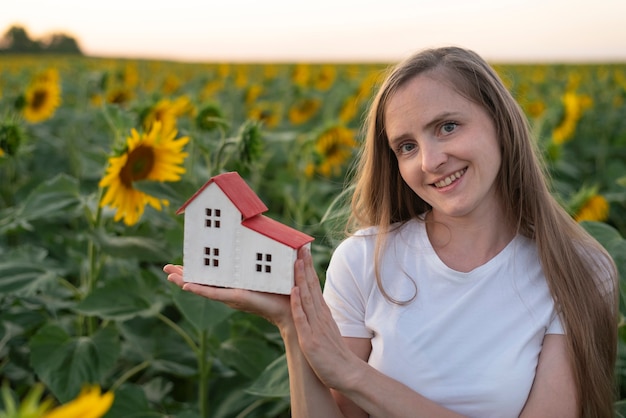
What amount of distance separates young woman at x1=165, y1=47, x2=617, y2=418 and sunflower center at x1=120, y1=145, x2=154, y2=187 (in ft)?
2.31

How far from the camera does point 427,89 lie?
152 centimetres

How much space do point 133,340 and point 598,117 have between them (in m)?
5.78

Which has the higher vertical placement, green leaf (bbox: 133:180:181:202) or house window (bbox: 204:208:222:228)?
green leaf (bbox: 133:180:181:202)

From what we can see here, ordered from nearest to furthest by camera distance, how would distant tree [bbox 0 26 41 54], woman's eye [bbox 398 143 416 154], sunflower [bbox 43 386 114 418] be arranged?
sunflower [bbox 43 386 114 418] < woman's eye [bbox 398 143 416 154] < distant tree [bbox 0 26 41 54]

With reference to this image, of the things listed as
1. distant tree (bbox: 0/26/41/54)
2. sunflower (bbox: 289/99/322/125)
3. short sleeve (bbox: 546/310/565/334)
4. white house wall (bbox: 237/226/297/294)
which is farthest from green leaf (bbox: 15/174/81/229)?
distant tree (bbox: 0/26/41/54)

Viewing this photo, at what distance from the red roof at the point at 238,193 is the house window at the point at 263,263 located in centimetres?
7

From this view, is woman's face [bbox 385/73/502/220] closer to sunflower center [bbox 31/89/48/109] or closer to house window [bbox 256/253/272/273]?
house window [bbox 256/253/272/273]

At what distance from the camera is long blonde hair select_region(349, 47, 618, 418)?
1.53 meters

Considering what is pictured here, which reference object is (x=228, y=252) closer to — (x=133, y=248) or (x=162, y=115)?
(x=133, y=248)

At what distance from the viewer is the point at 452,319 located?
1564 millimetres

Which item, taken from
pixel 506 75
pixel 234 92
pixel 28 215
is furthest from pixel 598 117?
pixel 28 215

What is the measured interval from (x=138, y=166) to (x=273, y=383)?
0.74 m

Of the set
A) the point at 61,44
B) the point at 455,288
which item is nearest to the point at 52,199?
the point at 455,288

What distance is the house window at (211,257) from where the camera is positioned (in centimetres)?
140
